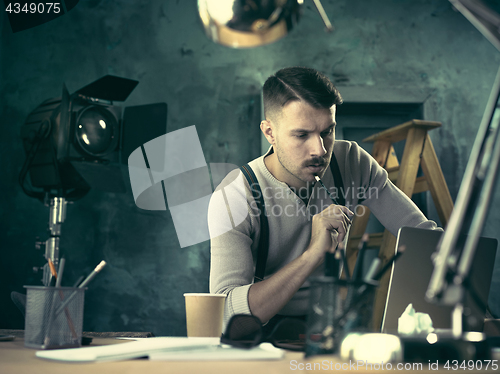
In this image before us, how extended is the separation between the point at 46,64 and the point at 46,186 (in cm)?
124

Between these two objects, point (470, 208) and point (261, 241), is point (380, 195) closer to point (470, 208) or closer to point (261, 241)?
point (261, 241)

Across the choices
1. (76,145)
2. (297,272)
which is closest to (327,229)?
(297,272)

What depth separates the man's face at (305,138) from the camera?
1.18 meters

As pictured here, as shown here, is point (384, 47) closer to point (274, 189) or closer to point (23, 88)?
point (274, 189)

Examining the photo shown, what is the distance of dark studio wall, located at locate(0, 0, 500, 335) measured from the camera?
2.46m

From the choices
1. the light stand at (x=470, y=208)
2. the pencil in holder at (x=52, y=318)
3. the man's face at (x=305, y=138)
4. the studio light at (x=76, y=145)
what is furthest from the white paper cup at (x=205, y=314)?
the studio light at (x=76, y=145)

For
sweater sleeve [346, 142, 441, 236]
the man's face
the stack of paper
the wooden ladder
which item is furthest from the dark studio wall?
the stack of paper

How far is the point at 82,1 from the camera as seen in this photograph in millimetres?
2629

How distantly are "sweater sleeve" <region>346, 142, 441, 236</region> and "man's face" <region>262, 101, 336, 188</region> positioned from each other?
179 mm

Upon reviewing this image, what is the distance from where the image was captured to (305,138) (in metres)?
1.20

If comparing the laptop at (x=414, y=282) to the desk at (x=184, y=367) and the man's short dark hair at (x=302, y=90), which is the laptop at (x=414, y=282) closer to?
the desk at (x=184, y=367)

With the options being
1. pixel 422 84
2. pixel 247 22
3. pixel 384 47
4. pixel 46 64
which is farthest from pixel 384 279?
pixel 46 64

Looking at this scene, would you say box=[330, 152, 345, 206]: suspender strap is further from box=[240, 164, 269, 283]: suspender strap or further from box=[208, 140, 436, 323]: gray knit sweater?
box=[240, 164, 269, 283]: suspender strap

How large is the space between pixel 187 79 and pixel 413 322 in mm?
2261
